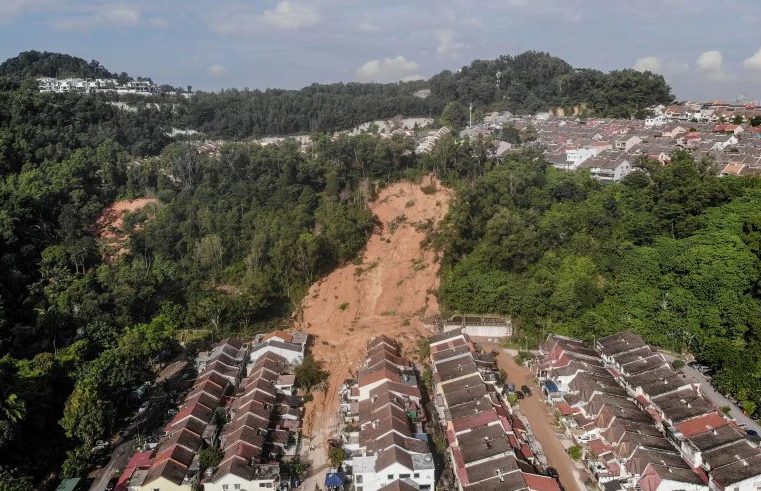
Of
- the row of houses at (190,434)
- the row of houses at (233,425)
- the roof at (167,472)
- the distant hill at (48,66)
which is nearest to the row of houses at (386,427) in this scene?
the row of houses at (233,425)

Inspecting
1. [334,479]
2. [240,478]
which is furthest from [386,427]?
[240,478]

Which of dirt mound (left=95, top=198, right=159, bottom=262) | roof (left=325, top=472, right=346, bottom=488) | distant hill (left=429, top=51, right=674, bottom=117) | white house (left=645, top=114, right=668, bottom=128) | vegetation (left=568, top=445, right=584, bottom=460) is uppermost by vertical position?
distant hill (left=429, top=51, right=674, bottom=117)

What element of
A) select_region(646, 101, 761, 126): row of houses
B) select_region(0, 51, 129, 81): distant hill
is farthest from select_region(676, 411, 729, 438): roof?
select_region(0, 51, 129, 81): distant hill

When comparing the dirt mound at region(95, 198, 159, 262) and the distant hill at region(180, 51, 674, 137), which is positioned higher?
the distant hill at region(180, 51, 674, 137)

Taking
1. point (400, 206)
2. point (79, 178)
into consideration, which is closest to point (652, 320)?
point (400, 206)

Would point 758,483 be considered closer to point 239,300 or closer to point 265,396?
point 265,396

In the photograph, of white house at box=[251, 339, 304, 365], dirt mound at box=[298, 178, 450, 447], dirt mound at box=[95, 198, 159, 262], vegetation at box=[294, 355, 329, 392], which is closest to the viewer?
vegetation at box=[294, 355, 329, 392]

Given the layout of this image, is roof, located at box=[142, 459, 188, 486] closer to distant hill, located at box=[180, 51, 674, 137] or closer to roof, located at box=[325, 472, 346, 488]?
roof, located at box=[325, 472, 346, 488]
